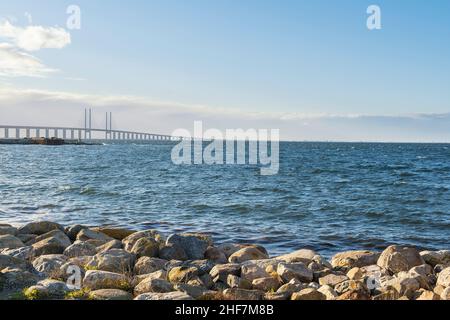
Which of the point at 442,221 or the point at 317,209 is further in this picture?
the point at 317,209

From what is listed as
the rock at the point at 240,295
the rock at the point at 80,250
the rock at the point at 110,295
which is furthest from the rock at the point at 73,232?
the rock at the point at 240,295

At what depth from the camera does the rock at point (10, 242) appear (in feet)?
42.0

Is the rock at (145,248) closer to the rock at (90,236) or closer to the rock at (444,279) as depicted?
the rock at (90,236)

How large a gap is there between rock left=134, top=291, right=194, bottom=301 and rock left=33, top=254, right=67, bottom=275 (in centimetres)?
263

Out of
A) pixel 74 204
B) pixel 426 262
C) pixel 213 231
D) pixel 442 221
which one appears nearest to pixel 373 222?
pixel 442 221

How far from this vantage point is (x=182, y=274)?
948 cm

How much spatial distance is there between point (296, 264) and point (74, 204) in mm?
18191

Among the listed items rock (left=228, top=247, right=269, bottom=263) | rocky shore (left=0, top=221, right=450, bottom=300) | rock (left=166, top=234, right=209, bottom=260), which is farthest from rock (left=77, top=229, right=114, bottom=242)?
rock (left=228, top=247, right=269, bottom=263)

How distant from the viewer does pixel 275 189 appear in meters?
35.2

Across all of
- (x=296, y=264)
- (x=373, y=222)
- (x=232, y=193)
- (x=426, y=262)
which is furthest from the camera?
(x=232, y=193)
